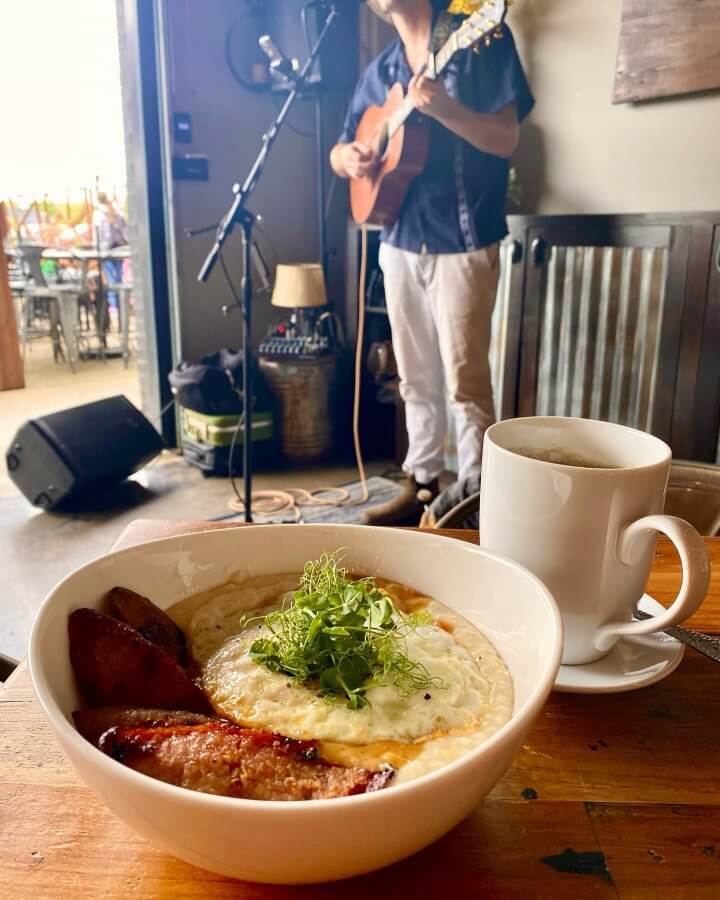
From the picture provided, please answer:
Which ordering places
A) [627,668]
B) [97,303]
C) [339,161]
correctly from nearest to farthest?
[627,668] → [339,161] → [97,303]

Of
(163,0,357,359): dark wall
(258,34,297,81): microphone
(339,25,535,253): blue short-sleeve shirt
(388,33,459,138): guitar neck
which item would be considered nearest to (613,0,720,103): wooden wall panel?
(339,25,535,253): blue short-sleeve shirt

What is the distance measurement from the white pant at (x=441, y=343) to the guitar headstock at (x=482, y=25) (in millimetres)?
566

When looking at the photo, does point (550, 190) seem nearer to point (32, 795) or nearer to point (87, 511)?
point (87, 511)

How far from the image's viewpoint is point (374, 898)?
382 mm

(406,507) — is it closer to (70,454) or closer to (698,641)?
(70,454)

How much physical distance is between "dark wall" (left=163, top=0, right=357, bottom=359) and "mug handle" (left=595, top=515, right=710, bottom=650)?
10.2 feet

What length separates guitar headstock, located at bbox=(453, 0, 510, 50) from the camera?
6.11 feet

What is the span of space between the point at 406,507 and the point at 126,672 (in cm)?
221

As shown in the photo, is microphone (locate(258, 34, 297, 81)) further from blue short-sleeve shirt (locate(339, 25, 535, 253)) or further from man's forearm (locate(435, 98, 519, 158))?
man's forearm (locate(435, 98, 519, 158))

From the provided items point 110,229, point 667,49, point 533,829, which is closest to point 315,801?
point 533,829

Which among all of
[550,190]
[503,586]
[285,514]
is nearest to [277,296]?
[285,514]

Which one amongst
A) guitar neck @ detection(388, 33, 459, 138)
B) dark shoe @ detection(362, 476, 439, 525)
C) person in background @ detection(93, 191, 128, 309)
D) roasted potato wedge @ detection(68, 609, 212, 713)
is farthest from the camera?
person in background @ detection(93, 191, 128, 309)

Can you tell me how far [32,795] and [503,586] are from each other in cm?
32

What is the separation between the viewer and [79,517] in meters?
2.71
